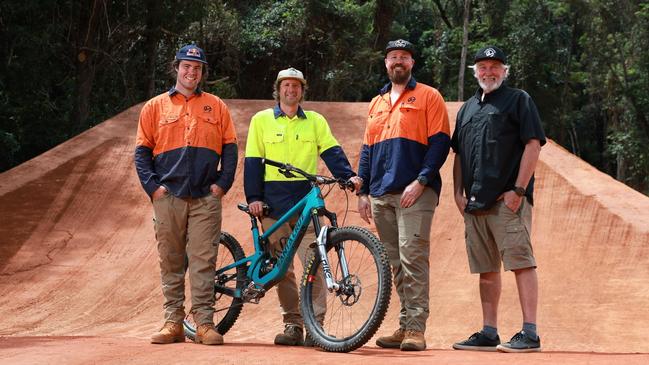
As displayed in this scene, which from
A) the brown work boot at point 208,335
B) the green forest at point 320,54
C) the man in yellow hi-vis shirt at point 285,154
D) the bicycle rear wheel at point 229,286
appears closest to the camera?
→ the brown work boot at point 208,335

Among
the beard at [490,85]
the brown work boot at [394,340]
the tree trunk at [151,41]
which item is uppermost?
the tree trunk at [151,41]

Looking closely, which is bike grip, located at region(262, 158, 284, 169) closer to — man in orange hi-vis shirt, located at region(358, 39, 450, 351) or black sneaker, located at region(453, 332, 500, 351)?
man in orange hi-vis shirt, located at region(358, 39, 450, 351)

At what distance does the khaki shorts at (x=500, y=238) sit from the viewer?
5.62 metres

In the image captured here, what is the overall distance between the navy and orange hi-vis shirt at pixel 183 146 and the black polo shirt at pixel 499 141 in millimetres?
1658

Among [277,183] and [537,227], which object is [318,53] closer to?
[537,227]

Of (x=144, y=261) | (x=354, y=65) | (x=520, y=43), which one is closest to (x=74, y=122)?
(x=144, y=261)

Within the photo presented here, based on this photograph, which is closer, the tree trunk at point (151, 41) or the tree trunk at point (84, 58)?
the tree trunk at point (84, 58)

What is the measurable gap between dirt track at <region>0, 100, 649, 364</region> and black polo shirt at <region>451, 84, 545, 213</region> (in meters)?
1.08

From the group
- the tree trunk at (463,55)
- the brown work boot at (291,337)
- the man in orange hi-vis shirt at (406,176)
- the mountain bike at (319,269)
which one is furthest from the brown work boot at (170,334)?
the tree trunk at (463,55)

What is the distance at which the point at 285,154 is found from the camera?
6324 mm

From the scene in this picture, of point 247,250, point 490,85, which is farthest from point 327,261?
point 247,250

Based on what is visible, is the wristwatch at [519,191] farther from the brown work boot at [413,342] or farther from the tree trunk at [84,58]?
the tree trunk at [84,58]

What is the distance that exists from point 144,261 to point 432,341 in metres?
3.94

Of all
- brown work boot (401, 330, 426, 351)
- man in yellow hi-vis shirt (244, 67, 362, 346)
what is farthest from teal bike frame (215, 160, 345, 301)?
brown work boot (401, 330, 426, 351)
